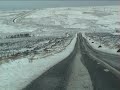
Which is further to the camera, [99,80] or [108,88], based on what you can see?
[99,80]

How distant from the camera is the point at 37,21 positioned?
147500mm

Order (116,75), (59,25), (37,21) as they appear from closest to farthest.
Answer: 1. (116,75)
2. (59,25)
3. (37,21)

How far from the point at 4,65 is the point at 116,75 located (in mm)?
9917

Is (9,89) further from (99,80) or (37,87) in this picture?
(99,80)

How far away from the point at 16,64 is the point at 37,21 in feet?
407

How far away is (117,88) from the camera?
15.1m

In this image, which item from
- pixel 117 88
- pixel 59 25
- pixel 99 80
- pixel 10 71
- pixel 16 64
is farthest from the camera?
pixel 59 25

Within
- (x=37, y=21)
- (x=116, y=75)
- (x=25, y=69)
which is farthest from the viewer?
(x=37, y=21)

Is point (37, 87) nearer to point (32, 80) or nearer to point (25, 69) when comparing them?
point (32, 80)

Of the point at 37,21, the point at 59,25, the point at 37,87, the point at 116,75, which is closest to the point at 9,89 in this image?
the point at 37,87

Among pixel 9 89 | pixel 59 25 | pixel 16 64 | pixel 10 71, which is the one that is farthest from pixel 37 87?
pixel 59 25

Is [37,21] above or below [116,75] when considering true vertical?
below

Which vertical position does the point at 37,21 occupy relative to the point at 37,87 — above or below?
below

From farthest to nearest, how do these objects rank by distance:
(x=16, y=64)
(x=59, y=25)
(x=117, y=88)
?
1. (x=59, y=25)
2. (x=16, y=64)
3. (x=117, y=88)
